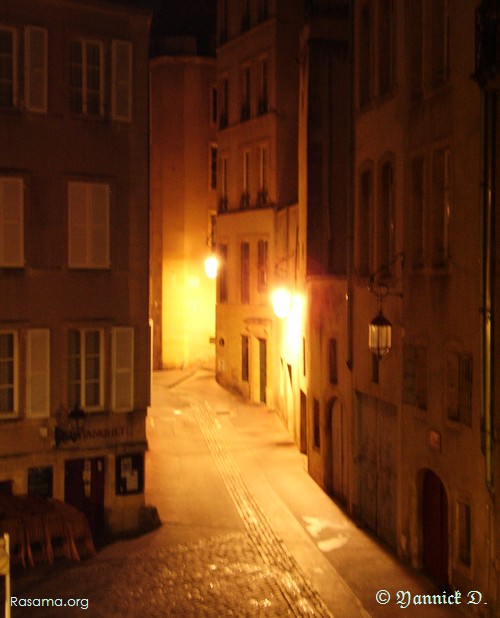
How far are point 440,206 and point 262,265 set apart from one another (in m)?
18.2

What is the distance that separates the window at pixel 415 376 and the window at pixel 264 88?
61.6ft

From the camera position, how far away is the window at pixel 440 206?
45.4 feet

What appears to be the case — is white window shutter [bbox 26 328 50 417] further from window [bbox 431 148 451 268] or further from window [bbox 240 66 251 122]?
window [bbox 240 66 251 122]

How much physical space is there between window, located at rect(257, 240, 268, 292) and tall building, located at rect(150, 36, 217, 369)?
25.7 ft

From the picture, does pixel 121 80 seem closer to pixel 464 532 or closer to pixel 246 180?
pixel 464 532

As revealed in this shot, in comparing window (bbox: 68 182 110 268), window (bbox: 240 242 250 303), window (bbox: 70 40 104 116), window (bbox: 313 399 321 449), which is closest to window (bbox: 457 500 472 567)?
window (bbox: 313 399 321 449)

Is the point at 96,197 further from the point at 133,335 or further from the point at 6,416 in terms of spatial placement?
the point at 6,416

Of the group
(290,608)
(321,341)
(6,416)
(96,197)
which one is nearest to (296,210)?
(321,341)

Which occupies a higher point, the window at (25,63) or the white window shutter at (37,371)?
the window at (25,63)

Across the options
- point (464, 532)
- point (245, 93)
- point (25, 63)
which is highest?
point (245, 93)

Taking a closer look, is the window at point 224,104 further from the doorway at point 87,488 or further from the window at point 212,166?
the doorway at point 87,488

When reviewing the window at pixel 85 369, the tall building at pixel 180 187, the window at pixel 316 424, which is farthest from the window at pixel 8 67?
the tall building at pixel 180 187

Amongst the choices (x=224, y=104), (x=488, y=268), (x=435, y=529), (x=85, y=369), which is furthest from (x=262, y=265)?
(x=488, y=268)

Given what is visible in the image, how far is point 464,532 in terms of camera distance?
43.5 ft
